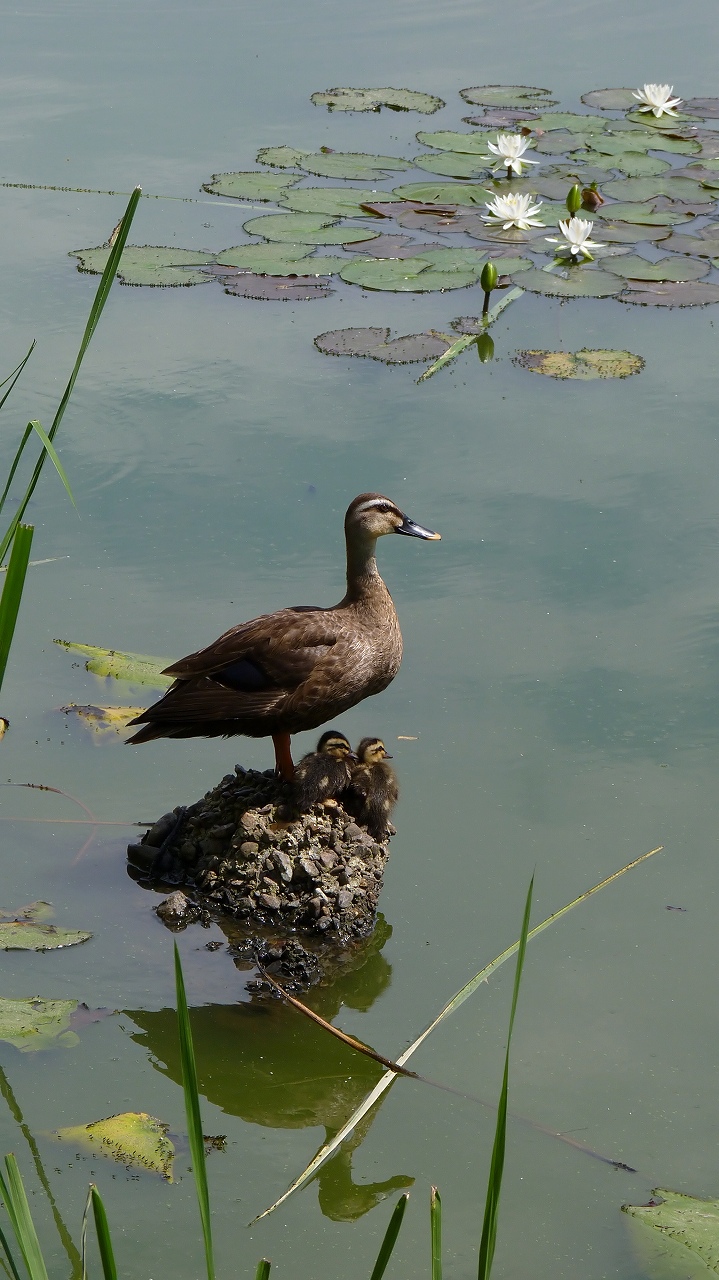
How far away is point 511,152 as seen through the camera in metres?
8.85

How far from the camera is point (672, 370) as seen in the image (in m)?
6.91

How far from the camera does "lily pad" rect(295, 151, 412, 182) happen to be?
905 centimetres

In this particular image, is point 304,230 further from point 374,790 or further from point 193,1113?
point 193,1113

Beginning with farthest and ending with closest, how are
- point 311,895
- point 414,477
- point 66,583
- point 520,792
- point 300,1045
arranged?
1. point 414,477
2. point 66,583
3. point 520,792
4. point 311,895
5. point 300,1045

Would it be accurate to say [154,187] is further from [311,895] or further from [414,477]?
[311,895]

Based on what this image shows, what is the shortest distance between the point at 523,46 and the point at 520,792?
8.68 meters

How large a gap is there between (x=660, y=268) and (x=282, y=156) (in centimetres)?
284

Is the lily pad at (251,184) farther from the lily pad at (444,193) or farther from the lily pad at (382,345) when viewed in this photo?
the lily pad at (382,345)

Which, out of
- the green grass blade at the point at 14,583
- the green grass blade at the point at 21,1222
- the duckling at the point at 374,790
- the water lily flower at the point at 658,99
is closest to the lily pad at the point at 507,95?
the water lily flower at the point at 658,99

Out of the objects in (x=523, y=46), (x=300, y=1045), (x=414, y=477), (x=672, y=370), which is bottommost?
(x=300, y=1045)

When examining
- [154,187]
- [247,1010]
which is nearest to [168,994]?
[247,1010]

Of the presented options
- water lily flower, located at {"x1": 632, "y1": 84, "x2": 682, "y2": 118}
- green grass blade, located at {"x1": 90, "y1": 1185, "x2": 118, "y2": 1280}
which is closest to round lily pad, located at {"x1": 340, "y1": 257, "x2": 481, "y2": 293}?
water lily flower, located at {"x1": 632, "y1": 84, "x2": 682, "y2": 118}

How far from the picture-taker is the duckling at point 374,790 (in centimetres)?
425

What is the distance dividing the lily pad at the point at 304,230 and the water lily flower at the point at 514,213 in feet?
2.50
